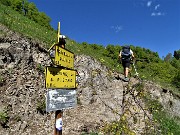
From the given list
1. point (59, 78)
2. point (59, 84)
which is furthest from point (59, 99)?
point (59, 78)

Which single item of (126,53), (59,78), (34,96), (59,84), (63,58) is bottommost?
(34,96)

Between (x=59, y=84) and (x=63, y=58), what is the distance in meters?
0.56

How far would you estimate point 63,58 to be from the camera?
563 centimetres

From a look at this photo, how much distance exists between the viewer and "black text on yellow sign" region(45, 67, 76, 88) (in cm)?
516

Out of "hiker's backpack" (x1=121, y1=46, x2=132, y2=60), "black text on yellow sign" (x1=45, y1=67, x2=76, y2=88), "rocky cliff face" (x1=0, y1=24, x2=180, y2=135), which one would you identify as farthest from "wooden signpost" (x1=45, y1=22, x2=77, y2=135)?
"hiker's backpack" (x1=121, y1=46, x2=132, y2=60)

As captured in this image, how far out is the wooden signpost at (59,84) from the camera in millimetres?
5160

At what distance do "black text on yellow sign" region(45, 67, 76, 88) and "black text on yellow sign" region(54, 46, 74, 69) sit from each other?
4.8 inches

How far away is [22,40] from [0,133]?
4.13 m

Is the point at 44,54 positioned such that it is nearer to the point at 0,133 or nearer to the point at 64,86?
the point at 0,133

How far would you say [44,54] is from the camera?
12.5 m

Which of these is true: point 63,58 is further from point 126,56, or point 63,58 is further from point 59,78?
point 126,56

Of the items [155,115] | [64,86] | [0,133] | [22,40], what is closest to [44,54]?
[22,40]

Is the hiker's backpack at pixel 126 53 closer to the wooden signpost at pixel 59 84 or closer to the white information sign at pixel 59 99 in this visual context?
the wooden signpost at pixel 59 84

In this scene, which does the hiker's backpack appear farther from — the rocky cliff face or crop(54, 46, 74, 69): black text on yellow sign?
crop(54, 46, 74, 69): black text on yellow sign
